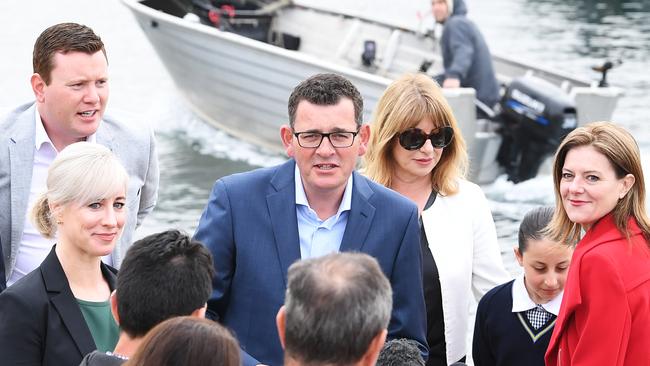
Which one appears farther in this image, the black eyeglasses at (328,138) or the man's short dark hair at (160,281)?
the black eyeglasses at (328,138)

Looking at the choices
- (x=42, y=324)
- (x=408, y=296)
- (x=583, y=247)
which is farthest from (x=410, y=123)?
(x=42, y=324)

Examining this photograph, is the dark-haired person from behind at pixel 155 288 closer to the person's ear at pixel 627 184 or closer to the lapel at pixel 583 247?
the lapel at pixel 583 247

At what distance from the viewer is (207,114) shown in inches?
482

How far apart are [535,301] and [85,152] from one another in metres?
1.50

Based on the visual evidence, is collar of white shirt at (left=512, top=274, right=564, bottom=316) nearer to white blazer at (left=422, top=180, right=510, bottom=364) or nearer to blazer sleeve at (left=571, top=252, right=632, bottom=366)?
white blazer at (left=422, top=180, right=510, bottom=364)

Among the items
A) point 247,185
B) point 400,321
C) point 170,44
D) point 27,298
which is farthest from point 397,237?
point 170,44

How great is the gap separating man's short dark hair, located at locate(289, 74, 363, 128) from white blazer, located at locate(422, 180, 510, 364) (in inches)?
28.3

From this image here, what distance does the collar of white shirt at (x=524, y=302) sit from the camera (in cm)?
346

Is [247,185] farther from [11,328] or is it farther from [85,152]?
[11,328]

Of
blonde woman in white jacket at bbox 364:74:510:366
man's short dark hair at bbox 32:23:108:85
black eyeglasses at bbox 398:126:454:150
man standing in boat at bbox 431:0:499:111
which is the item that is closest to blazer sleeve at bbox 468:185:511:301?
blonde woman in white jacket at bbox 364:74:510:366

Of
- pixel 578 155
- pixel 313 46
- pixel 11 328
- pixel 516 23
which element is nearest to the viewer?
pixel 11 328

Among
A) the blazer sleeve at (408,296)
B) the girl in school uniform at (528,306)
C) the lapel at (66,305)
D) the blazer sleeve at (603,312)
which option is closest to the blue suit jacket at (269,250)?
the blazer sleeve at (408,296)

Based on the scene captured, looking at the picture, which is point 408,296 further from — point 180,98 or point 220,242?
point 180,98

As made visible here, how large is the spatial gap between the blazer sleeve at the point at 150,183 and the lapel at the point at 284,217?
3.06 ft
